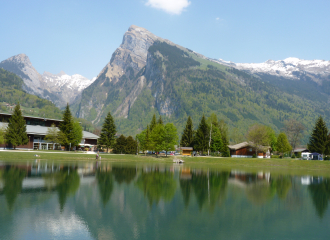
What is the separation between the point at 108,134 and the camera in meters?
92.3

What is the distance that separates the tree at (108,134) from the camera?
9075 cm

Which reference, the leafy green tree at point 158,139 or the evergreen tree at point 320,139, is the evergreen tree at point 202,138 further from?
the evergreen tree at point 320,139

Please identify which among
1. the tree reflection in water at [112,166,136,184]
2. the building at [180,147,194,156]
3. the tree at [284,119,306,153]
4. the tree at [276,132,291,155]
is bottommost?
the tree reflection in water at [112,166,136,184]

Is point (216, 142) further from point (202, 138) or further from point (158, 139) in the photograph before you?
point (158, 139)

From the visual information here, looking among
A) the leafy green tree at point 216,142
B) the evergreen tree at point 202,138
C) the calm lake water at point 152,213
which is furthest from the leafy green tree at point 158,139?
the calm lake water at point 152,213

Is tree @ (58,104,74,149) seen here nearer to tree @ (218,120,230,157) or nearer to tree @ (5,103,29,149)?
tree @ (5,103,29,149)

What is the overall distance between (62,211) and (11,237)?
164 inches

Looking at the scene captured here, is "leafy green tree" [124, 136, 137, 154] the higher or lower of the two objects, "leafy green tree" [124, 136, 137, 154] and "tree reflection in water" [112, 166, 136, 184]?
the higher

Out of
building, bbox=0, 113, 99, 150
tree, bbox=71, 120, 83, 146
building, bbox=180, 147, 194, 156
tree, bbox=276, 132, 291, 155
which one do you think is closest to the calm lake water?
tree, bbox=71, 120, 83, 146

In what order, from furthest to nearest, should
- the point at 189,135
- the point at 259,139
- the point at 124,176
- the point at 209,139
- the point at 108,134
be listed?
1. the point at 189,135
2. the point at 108,134
3. the point at 209,139
4. the point at 259,139
5. the point at 124,176

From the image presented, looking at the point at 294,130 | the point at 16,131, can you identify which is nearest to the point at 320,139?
the point at 294,130

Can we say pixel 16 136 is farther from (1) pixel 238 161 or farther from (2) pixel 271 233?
(2) pixel 271 233

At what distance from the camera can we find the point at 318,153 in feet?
262

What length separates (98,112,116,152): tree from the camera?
298ft
